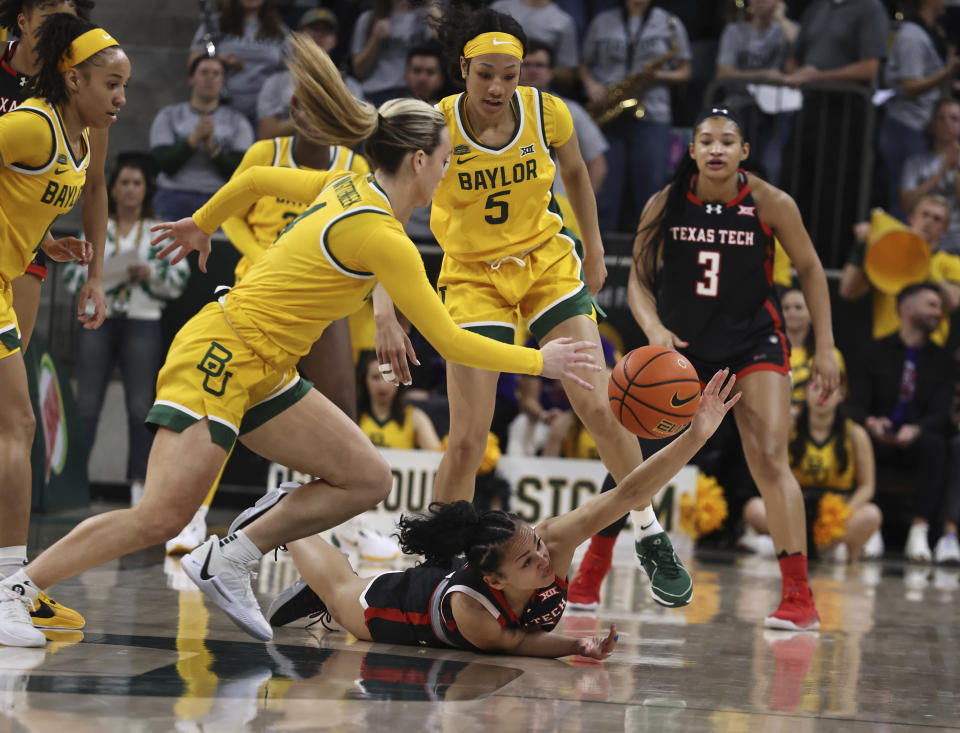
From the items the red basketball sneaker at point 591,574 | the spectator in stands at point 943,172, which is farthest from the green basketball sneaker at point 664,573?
the spectator in stands at point 943,172

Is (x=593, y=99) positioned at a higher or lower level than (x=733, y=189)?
higher

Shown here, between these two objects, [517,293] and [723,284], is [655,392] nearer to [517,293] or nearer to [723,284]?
[517,293]

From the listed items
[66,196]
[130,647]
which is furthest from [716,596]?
[66,196]

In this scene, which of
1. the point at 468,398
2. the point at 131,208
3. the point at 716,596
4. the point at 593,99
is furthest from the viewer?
the point at 593,99

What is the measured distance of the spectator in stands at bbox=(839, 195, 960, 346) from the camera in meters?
9.07

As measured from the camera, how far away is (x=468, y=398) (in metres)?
4.91

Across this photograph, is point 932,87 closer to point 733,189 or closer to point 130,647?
point 733,189

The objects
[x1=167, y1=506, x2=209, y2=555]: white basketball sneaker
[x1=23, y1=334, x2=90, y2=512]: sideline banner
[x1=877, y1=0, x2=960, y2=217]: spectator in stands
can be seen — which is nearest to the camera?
[x1=167, y1=506, x2=209, y2=555]: white basketball sneaker

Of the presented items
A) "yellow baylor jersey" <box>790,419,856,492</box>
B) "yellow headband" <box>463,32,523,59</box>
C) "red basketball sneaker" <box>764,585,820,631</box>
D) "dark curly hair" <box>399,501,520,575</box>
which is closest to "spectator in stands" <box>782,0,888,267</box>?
"yellow baylor jersey" <box>790,419,856,492</box>

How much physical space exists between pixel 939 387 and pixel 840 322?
0.83 m

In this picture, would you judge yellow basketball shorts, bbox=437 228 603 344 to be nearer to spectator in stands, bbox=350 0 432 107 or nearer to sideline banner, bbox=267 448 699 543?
sideline banner, bbox=267 448 699 543

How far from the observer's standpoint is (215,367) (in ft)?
12.8

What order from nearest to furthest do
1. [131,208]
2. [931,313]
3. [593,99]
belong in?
[131,208], [931,313], [593,99]

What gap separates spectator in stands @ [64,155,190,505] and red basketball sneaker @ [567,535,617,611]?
11.9 feet
